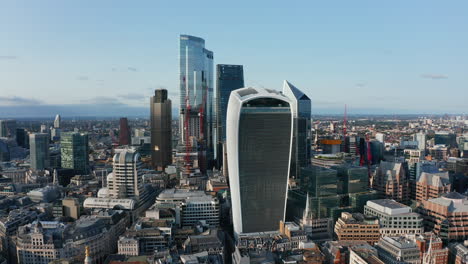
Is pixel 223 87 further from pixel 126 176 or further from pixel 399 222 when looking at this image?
pixel 399 222

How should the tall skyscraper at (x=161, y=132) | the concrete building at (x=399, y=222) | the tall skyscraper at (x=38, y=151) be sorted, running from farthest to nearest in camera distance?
the tall skyscraper at (x=161, y=132), the tall skyscraper at (x=38, y=151), the concrete building at (x=399, y=222)

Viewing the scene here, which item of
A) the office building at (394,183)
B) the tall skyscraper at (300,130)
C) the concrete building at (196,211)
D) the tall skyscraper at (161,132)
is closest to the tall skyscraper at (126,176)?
the concrete building at (196,211)

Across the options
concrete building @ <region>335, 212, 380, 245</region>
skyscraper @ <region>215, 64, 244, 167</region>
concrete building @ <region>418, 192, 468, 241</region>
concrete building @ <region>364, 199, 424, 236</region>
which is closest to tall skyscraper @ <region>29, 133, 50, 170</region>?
skyscraper @ <region>215, 64, 244, 167</region>

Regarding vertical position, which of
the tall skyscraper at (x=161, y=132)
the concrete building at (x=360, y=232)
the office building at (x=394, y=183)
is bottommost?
the concrete building at (x=360, y=232)

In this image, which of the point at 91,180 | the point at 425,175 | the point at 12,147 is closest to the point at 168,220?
the point at 91,180

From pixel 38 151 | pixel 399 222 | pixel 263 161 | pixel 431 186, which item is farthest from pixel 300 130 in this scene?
pixel 38 151

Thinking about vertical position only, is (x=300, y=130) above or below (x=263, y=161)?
above

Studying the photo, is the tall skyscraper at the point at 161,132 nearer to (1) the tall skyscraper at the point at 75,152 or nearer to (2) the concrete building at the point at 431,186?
(1) the tall skyscraper at the point at 75,152
